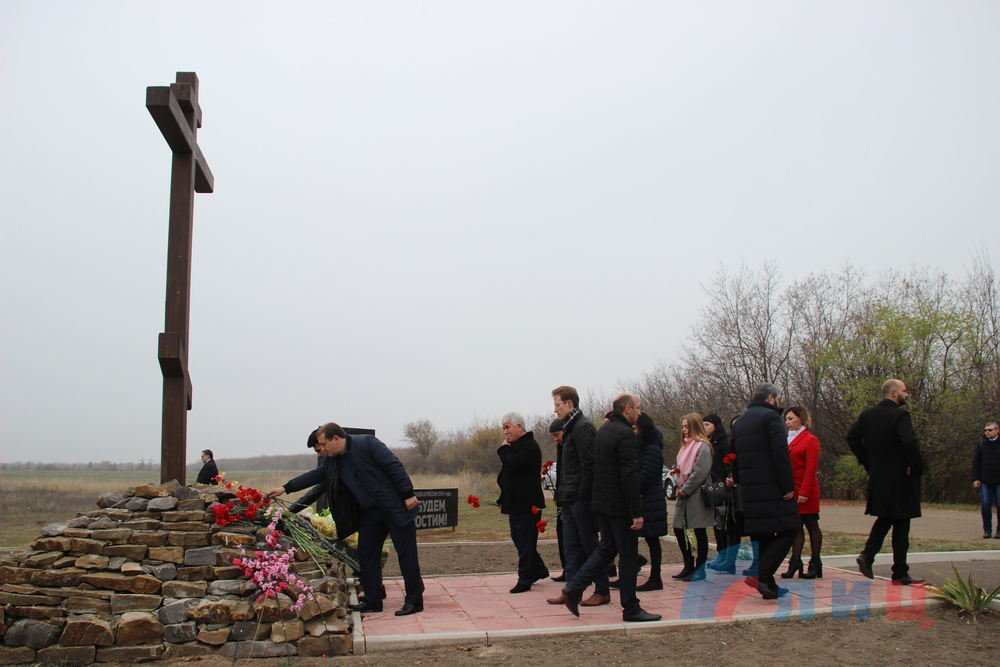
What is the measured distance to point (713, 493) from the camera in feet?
24.7

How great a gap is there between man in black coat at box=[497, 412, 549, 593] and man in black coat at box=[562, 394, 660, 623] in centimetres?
128

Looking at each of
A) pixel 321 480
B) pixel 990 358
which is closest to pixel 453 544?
pixel 321 480

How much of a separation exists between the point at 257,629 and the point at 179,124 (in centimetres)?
422

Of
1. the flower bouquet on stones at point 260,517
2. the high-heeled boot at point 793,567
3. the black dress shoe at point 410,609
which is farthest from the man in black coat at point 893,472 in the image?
the flower bouquet on stones at point 260,517

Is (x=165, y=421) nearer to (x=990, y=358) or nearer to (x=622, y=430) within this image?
(x=622, y=430)

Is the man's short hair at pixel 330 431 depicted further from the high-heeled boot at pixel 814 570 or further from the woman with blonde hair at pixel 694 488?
the high-heeled boot at pixel 814 570

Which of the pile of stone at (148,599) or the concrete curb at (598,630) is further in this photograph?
the concrete curb at (598,630)

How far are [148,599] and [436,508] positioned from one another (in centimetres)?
871

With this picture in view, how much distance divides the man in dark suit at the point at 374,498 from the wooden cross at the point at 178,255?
3.14 ft

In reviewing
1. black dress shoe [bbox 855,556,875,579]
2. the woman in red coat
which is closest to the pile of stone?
the woman in red coat

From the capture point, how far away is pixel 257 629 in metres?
5.52

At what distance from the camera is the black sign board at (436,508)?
45.5 feet

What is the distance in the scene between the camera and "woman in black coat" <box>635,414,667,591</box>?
7023 mm

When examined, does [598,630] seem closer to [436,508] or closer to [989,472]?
[436,508]
